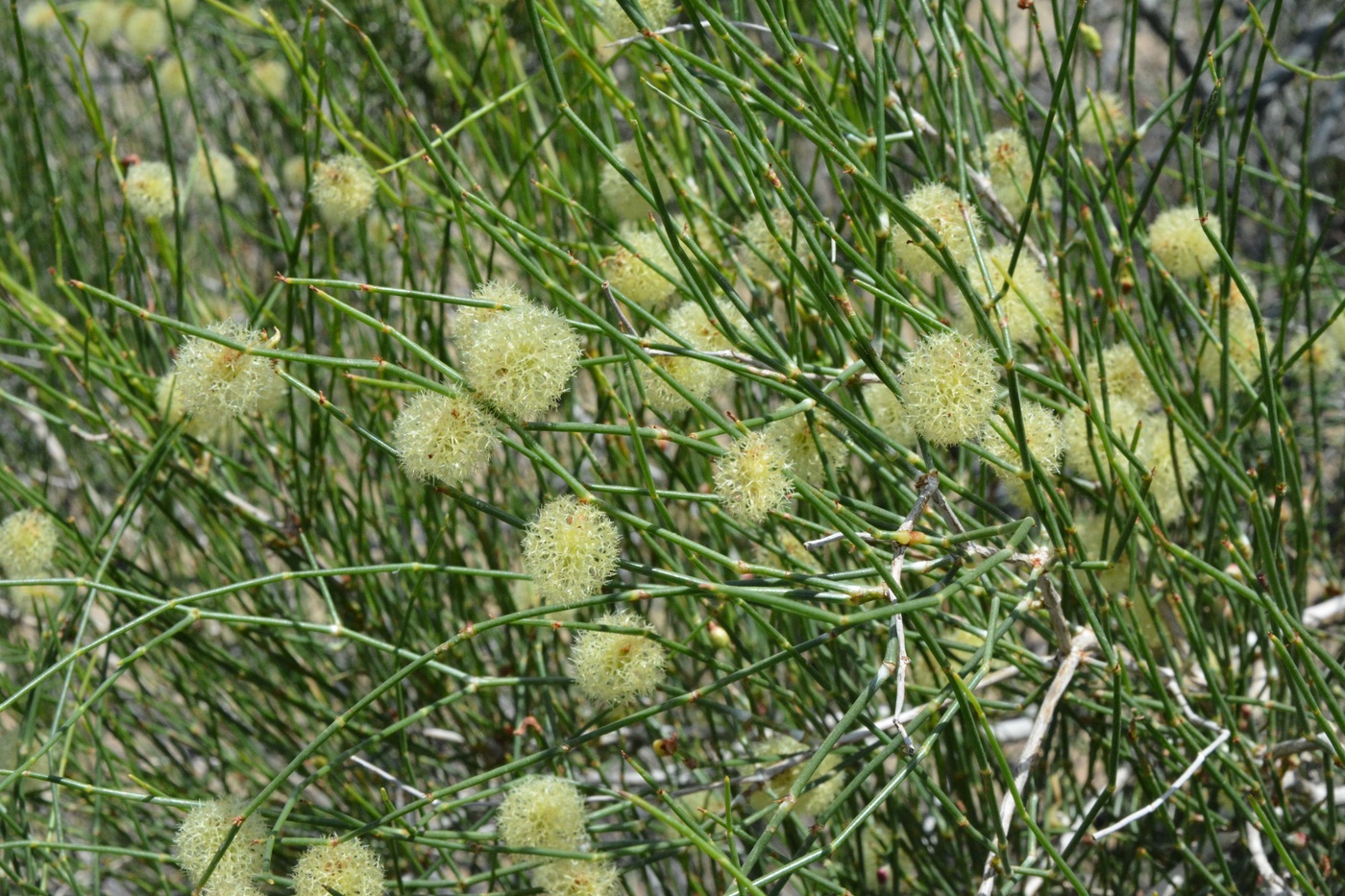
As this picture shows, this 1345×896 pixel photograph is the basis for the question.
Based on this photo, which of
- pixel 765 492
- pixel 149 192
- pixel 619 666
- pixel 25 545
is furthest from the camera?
pixel 149 192

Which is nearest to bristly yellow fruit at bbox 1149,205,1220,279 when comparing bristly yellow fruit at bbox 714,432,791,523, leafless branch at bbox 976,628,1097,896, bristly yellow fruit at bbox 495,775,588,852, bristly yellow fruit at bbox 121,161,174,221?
leafless branch at bbox 976,628,1097,896

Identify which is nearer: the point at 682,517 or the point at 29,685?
the point at 29,685

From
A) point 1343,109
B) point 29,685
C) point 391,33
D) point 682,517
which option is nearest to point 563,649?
point 682,517

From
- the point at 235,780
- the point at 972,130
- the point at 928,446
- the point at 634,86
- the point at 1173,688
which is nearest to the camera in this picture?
the point at 928,446

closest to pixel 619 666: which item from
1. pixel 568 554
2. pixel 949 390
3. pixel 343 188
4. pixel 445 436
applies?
pixel 568 554

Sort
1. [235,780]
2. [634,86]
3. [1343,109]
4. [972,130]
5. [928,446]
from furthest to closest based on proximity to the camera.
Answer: [235,780] → [1343,109] → [634,86] → [972,130] → [928,446]

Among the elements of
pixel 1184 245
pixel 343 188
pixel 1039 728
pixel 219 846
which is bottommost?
pixel 1039 728

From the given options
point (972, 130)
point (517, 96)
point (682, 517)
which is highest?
point (517, 96)

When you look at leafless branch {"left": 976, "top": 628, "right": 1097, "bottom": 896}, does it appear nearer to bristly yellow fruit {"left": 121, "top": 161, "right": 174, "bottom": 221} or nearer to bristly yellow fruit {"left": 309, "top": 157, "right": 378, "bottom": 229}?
bristly yellow fruit {"left": 309, "top": 157, "right": 378, "bottom": 229}

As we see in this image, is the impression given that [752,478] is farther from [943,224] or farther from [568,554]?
[943,224]

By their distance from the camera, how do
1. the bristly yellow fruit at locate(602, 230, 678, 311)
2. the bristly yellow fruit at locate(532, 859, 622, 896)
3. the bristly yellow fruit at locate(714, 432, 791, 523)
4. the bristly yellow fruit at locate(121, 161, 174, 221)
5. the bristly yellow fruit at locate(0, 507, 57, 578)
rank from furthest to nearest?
the bristly yellow fruit at locate(121, 161, 174, 221) < the bristly yellow fruit at locate(0, 507, 57, 578) < the bristly yellow fruit at locate(602, 230, 678, 311) < the bristly yellow fruit at locate(532, 859, 622, 896) < the bristly yellow fruit at locate(714, 432, 791, 523)

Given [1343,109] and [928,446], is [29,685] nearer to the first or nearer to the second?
[928,446]
